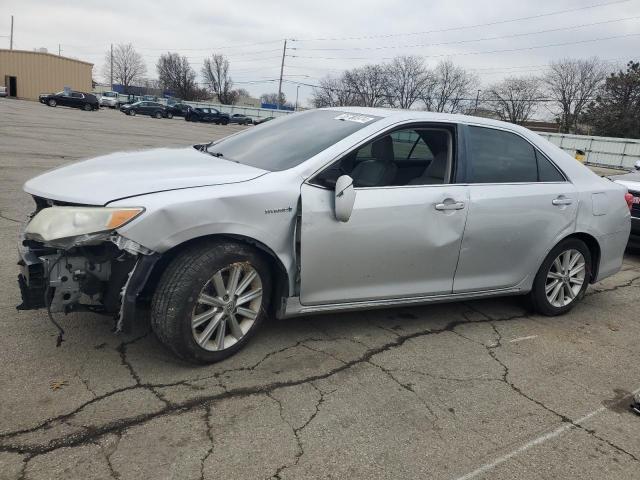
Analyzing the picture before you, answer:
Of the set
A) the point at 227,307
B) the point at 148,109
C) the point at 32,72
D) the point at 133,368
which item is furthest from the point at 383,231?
the point at 32,72

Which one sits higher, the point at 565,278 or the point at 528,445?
the point at 565,278

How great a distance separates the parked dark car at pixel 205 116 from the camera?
151 ft

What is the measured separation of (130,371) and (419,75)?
74.2 meters

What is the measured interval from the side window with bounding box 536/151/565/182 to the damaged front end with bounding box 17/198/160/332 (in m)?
3.21

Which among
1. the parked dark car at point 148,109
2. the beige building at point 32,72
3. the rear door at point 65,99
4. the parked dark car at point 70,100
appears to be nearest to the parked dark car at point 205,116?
the parked dark car at point 148,109

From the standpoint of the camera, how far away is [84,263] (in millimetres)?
2781

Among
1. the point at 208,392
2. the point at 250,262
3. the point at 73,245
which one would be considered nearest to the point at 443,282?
the point at 250,262

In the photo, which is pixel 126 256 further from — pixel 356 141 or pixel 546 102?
pixel 546 102

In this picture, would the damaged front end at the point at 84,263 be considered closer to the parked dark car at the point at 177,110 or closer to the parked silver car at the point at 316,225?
the parked silver car at the point at 316,225

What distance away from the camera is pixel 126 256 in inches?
110

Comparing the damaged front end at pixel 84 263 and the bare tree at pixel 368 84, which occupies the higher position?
the bare tree at pixel 368 84

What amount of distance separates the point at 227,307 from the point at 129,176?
975mm

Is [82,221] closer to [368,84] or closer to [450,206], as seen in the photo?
[450,206]

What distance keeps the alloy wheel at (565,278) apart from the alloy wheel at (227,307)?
270cm
